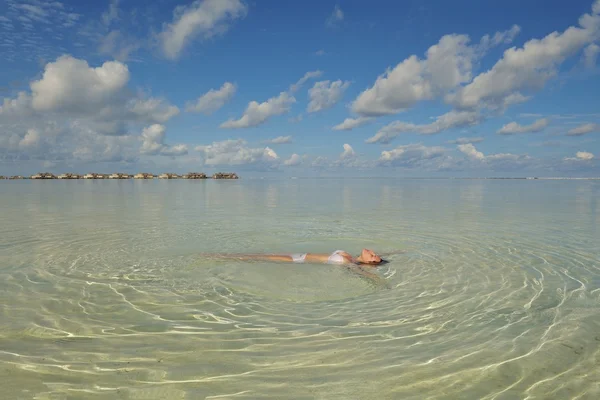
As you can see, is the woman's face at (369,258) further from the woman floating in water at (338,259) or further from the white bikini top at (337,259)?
the white bikini top at (337,259)

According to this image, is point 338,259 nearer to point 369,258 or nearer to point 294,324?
point 369,258

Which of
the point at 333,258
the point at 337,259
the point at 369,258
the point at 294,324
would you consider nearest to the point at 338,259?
the point at 337,259

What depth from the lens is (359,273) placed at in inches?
358

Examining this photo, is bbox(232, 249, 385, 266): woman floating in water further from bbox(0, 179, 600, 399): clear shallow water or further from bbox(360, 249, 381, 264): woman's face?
bbox(0, 179, 600, 399): clear shallow water

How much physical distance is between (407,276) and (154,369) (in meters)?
6.37

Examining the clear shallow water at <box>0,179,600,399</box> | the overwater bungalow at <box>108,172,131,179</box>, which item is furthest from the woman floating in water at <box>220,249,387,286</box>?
the overwater bungalow at <box>108,172,131,179</box>

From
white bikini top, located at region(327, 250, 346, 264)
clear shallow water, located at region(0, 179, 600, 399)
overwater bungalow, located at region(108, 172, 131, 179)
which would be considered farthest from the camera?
overwater bungalow, located at region(108, 172, 131, 179)

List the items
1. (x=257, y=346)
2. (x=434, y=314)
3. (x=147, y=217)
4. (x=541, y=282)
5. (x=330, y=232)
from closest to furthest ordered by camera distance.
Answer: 1. (x=257, y=346)
2. (x=434, y=314)
3. (x=541, y=282)
4. (x=330, y=232)
5. (x=147, y=217)

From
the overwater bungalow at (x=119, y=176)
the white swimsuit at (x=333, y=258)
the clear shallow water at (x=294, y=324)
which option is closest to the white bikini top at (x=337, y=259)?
the white swimsuit at (x=333, y=258)

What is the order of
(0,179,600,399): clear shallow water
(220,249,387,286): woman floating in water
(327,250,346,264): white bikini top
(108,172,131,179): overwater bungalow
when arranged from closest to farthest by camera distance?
(0,179,600,399): clear shallow water, (220,249,387,286): woman floating in water, (327,250,346,264): white bikini top, (108,172,131,179): overwater bungalow

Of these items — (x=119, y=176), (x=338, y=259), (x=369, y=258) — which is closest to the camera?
(x=369, y=258)

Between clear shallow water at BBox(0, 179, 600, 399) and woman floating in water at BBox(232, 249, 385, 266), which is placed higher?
woman floating in water at BBox(232, 249, 385, 266)

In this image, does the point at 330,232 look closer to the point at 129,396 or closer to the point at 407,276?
the point at 407,276

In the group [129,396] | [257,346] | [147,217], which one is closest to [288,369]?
[257,346]
